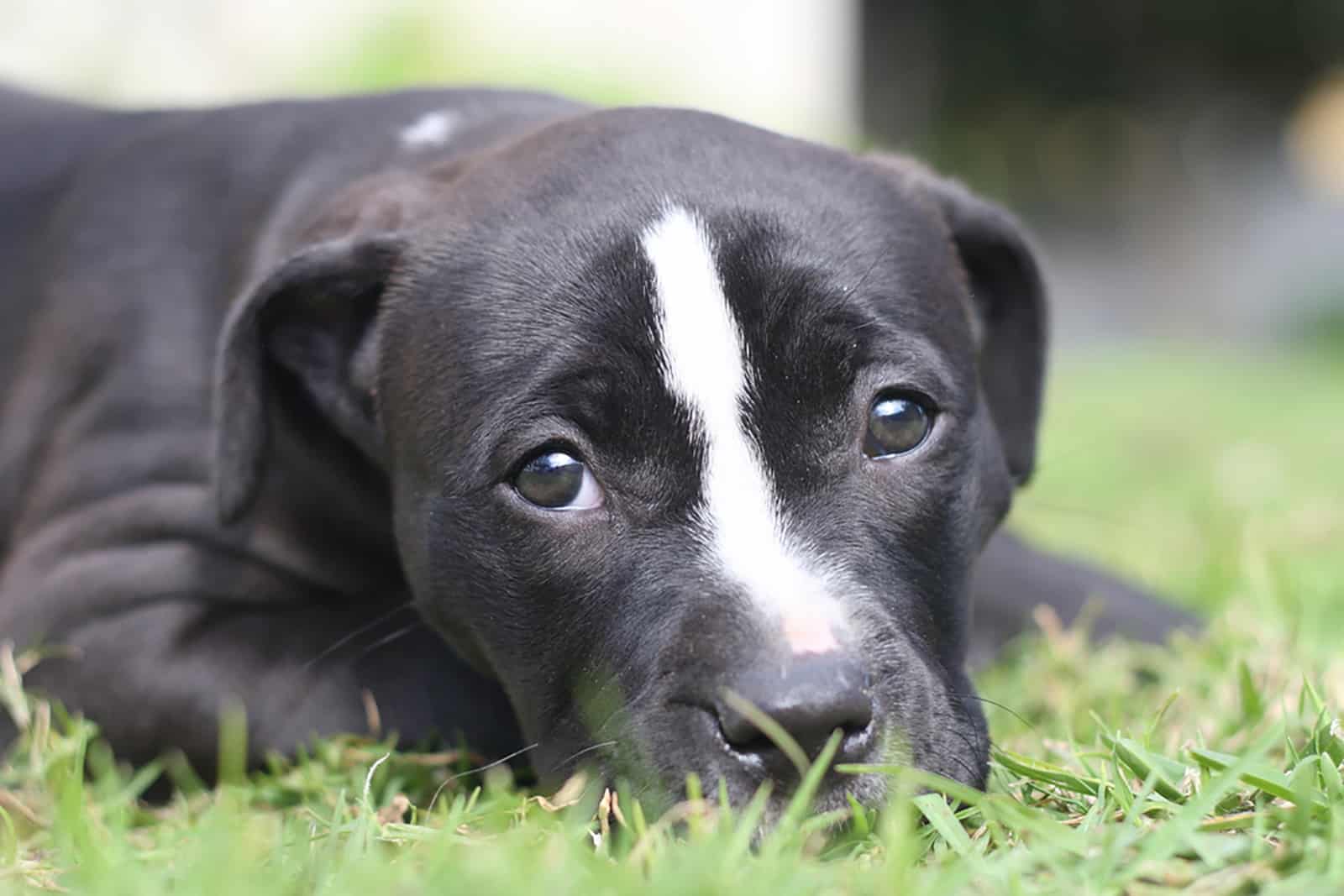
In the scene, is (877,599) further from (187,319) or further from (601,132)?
(187,319)

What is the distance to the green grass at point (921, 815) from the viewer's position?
1.89 metres

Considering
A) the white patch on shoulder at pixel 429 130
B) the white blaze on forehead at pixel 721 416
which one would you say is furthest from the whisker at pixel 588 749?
the white patch on shoulder at pixel 429 130

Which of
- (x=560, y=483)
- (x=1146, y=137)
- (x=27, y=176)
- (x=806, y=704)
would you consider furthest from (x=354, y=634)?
(x=1146, y=137)

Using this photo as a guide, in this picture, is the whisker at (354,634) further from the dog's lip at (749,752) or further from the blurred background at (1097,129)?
the blurred background at (1097,129)

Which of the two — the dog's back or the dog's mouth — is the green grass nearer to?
the dog's mouth

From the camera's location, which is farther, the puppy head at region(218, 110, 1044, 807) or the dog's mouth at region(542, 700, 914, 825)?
the puppy head at region(218, 110, 1044, 807)

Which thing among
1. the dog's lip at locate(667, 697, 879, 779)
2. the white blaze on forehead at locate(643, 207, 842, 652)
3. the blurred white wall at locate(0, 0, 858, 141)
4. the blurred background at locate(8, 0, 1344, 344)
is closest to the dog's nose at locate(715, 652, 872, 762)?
the dog's lip at locate(667, 697, 879, 779)

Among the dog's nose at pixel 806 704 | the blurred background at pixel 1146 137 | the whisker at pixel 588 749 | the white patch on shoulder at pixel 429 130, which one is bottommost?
the blurred background at pixel 1146 137

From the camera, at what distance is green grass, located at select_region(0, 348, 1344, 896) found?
1.89 m

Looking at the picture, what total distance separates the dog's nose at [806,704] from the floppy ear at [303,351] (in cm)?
119

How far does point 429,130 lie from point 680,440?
1.47 m

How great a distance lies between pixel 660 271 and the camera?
263cm

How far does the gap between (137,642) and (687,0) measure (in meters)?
8.89

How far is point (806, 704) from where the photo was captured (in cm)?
216
